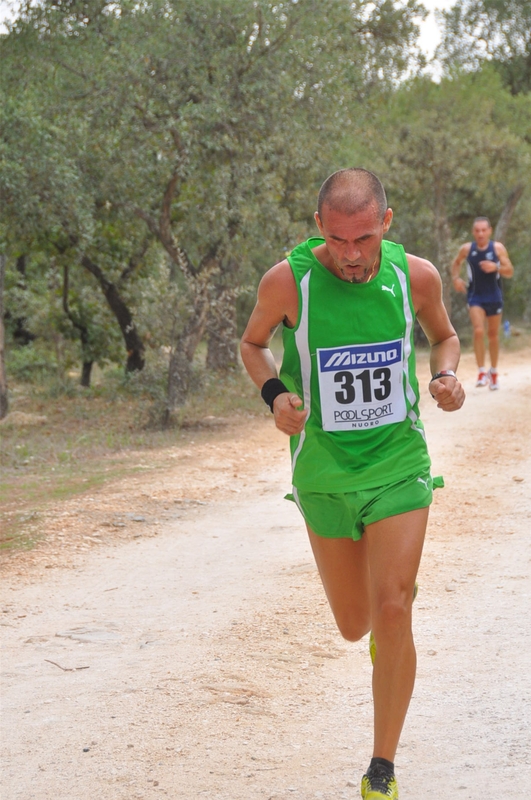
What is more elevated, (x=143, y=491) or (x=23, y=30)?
(x=23, y=30)

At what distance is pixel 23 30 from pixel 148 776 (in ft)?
48.6

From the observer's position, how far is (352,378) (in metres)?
3.50

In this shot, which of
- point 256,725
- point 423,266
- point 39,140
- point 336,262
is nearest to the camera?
point 336,262

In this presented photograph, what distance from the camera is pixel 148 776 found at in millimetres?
3668

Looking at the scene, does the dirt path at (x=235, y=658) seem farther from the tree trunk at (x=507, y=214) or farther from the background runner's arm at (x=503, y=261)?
the tree trunk at (x=507, y=214)

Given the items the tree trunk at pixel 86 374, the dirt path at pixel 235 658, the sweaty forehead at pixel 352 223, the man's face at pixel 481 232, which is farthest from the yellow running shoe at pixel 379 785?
the tree trunk at pixel 86 374

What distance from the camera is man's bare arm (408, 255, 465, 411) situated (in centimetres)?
349

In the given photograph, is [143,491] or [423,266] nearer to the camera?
[423,266]

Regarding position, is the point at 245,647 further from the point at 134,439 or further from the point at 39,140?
the point at 39,140

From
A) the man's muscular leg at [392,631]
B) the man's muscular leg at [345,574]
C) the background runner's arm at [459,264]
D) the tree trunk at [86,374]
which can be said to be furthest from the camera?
the tree trunk at [86,374]

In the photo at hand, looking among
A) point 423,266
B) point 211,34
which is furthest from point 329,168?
point 423,266

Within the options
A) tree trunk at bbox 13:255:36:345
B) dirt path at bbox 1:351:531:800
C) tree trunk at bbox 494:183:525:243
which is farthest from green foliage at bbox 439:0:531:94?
dirt path at bbox 1:351:531:800

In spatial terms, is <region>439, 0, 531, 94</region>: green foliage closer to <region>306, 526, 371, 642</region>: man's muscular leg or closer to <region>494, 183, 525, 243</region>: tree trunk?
<region>494, 183, 525, 243</region>: tree trunk

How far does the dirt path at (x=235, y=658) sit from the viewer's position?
3.68m
